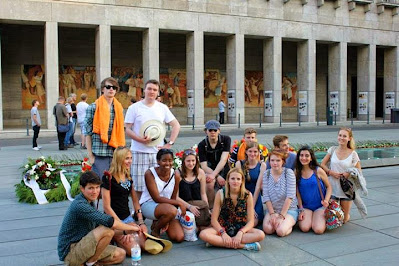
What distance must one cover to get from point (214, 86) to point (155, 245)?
31.2 metres

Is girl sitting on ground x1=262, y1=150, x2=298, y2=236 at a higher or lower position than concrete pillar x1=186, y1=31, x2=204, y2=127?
lower

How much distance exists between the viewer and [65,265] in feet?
16.2

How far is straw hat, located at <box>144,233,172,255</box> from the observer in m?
5.32

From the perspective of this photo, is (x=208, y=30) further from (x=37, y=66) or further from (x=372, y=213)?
(x=372, y=213)

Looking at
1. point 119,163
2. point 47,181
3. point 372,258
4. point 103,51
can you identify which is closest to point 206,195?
point 119,163

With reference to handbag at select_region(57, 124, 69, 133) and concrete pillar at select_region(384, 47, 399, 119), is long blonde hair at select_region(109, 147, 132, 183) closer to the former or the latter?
handbag at select_region(57, 124, 69, 133)

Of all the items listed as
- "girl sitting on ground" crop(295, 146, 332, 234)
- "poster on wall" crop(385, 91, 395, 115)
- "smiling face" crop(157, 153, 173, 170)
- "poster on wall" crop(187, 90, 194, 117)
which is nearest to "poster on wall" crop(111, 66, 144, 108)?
"poster on wall" crop(187, 90, 194, 117)

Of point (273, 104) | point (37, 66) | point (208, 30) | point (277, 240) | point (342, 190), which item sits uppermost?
point (208, 30)

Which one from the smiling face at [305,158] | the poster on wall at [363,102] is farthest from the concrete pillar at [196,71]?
the smiling face at [305,158]

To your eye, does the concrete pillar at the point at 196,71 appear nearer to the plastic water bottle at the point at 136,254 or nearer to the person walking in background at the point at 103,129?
the person walking in background at the point at 103,129

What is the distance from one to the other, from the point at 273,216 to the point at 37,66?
27.4m

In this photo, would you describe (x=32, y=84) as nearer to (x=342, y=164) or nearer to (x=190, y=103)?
(x=190, y=103)

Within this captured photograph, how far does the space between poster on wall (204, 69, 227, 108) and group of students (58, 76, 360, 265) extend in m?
28.7

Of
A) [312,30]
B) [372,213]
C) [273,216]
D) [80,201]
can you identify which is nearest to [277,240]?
[273,216]
